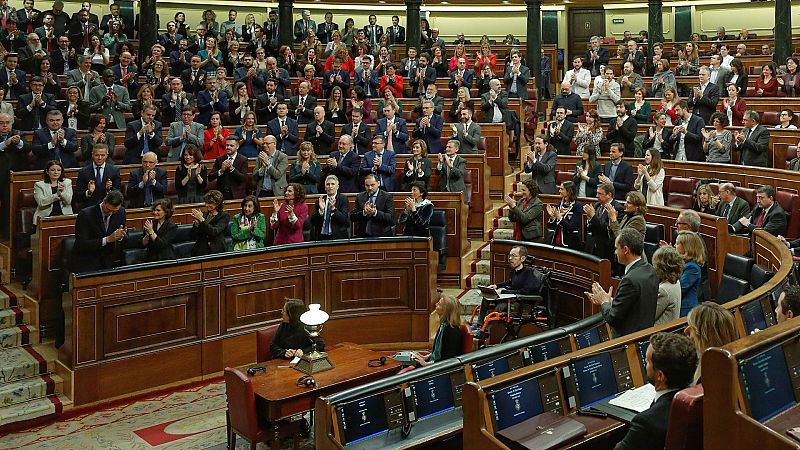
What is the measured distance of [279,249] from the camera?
6418 millimetres

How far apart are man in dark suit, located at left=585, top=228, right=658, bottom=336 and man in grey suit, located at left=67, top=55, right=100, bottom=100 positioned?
6.60m

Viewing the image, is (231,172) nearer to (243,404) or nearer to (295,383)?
(295,383)

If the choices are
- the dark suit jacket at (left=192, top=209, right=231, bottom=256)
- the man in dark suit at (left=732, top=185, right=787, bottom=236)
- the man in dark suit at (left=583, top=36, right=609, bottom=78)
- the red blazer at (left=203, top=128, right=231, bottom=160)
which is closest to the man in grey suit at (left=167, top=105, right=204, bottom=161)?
the red blazer at (left=203, top=128, right=231, bottom=160)

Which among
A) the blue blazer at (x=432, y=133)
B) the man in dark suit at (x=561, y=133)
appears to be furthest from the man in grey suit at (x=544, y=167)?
the blue blazer at (x=432, y=133)

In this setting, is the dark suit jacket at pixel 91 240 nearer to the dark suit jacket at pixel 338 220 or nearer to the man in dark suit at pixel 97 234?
the man in dark suit at pixel 97 234

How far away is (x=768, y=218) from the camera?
6.56 meters

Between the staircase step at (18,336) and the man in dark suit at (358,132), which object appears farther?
the man in dark suit at (358,132)

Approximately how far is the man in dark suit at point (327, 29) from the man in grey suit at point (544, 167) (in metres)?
6.71

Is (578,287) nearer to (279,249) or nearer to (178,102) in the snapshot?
(279,249)

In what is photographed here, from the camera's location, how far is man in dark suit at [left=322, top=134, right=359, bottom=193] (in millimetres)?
7797

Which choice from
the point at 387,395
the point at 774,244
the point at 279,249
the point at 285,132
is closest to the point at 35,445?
the point at 279,249

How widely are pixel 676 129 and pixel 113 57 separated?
6730 millimetres

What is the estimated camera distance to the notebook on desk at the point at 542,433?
2.88 meters

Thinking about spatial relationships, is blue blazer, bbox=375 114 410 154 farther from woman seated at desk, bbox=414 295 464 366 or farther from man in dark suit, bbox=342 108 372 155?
woman seated at desk, bbox=414 295 464 366
